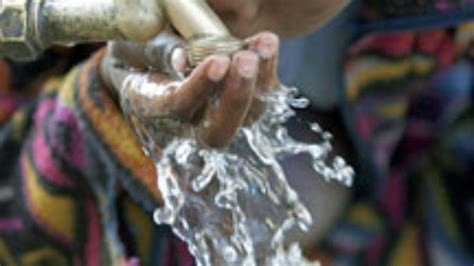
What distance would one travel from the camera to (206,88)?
1.45 ft

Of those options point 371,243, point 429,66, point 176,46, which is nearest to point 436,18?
point 429,66

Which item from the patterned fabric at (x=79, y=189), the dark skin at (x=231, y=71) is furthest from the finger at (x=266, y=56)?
the patterned fabric at (x=79, y=189)

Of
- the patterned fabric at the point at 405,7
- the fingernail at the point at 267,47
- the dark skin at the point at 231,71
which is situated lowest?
the patterned fabric at the point at 405,7

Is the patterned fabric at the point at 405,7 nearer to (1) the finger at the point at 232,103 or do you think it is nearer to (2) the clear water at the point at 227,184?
(2) the clear water at the point at 227,184

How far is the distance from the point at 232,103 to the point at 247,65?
2 centimetres

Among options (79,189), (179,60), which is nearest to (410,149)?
(79,189)

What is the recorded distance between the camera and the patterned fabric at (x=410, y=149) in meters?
0.75

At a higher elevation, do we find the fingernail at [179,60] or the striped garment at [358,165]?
the fingernail at [179,60]

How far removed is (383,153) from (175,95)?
34cm

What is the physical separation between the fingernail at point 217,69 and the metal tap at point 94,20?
3cm

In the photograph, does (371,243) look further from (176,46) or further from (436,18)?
(176,46)

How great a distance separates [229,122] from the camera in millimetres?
463

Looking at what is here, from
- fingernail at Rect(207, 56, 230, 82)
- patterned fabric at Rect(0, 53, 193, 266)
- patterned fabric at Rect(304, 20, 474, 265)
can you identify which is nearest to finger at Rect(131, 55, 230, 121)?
fingernail at Rect(207, 56, 230, 82)

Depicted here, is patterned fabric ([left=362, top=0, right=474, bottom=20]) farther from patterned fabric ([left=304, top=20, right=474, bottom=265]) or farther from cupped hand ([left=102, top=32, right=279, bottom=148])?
cupped hand ([left=102, top=32, right=279, bottom=148])
